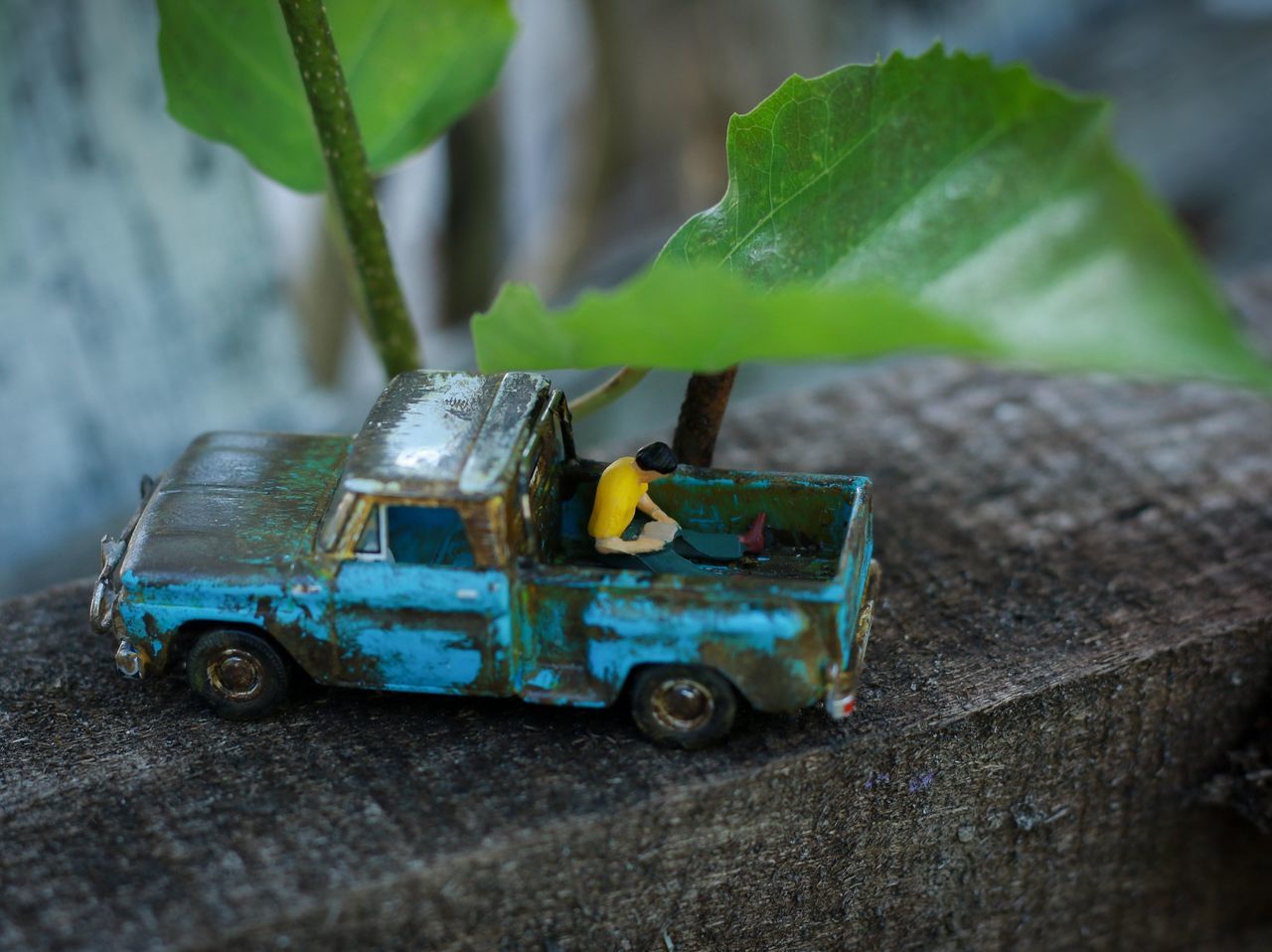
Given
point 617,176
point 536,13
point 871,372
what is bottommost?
point 871,372

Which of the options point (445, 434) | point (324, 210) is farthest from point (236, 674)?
point (324, 210)

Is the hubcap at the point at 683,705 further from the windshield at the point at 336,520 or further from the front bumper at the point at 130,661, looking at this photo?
the front bumper at the point at 130,661

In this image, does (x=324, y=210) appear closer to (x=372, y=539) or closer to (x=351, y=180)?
(x=351, y=180)

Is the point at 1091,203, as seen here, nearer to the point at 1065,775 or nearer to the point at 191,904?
the point at 1065,775

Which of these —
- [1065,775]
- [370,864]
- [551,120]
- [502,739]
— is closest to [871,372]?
[1065,775]

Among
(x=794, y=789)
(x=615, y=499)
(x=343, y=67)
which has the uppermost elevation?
(x=343, y=67)
